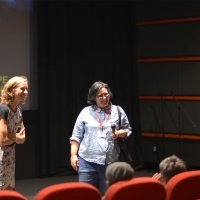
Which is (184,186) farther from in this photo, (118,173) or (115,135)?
(115,135)

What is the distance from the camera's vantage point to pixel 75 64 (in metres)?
8.45

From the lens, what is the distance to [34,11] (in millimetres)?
8188

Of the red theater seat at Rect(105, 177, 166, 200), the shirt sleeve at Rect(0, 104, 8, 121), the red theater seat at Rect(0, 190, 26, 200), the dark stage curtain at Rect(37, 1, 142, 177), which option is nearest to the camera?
the red theater seat at Rect(0, 190, 26, 200)

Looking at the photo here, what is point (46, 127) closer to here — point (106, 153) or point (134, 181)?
point (106, 153)

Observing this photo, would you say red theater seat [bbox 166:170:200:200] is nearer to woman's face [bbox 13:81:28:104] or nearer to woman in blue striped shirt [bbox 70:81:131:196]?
woman in blue striped shirt [bbox 70:81:131:196]

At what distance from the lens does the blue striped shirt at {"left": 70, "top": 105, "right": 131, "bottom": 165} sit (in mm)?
4809

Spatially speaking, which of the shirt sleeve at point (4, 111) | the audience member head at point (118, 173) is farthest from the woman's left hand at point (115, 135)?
the audience member head at point (118, 173)

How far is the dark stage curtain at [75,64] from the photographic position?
820 cm

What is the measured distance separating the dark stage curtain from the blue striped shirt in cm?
331

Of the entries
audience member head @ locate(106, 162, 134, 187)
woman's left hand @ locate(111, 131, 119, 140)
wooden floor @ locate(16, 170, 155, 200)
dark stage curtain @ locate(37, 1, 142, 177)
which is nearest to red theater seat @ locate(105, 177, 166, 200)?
audience member head @ locate(106, 162, 134, 187)

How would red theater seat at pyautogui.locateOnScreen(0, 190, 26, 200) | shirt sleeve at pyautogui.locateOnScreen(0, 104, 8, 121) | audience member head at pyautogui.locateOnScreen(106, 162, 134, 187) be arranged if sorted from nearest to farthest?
red theater seat at pyautogui.locateOnScreen(0, 190, 26, 200)
audience member head at pyautogui.locateOnScreen(106, 162, 134, 187)
shirt sleeve at pyautogui.locateOnScreen(0, 104, 8, 121)

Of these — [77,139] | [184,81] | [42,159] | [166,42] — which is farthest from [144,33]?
[77,139]

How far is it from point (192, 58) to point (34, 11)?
7.81 ft

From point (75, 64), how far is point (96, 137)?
3.74 m
